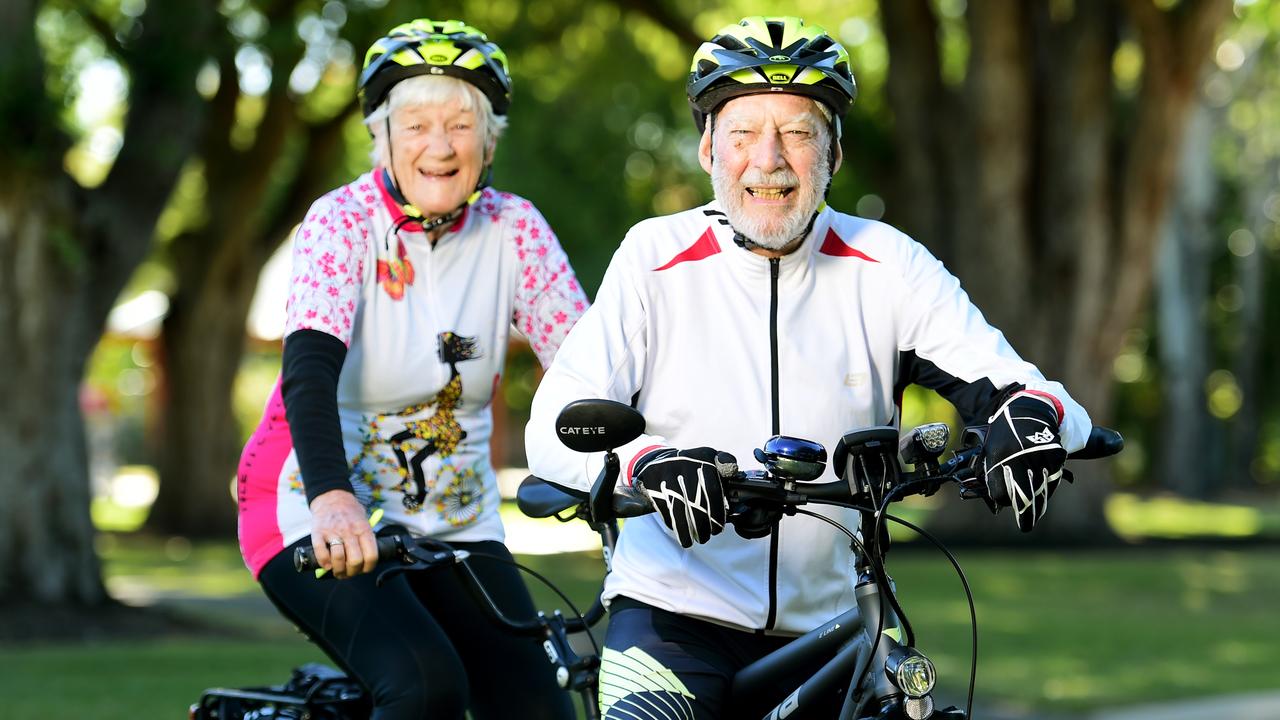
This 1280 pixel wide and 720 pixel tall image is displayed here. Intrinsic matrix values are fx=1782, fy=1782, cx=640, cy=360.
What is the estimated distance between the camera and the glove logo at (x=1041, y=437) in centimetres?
291

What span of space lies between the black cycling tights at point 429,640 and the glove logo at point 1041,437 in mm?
1475

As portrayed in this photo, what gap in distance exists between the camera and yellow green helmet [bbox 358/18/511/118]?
13.7 ft

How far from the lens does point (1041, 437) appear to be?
2924 mm

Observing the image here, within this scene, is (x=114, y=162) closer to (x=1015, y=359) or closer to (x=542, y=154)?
(x=1015, y=359)

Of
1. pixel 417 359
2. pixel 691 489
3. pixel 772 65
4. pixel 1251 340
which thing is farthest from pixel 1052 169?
pixel 1251 340

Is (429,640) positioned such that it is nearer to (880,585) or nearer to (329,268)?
(329,268)

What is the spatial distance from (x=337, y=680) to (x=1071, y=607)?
1145 cm

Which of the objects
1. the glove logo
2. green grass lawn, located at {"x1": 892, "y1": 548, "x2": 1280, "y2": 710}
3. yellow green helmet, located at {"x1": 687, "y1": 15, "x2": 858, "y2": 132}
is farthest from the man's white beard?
green grass lawn, located at {"x1": 892, "y1": 548, "x2": 1280, "y2": 710}

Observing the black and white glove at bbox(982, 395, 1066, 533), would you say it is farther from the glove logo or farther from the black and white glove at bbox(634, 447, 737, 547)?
the black and white glove at bbox(634, 447, 737, 547)

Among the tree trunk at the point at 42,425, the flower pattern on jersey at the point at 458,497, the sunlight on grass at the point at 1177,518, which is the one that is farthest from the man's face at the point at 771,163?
the sunlight on grass at the point at 1177,518

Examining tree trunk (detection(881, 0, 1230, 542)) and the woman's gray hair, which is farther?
tree trunk (detection(881, 0, 1230, 542))

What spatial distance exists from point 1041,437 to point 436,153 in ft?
5.95

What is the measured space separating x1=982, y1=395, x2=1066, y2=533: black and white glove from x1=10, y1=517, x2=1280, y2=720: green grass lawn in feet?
21.9

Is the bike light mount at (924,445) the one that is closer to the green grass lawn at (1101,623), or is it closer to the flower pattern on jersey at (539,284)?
the flower pattern on jersey at (539,284)
